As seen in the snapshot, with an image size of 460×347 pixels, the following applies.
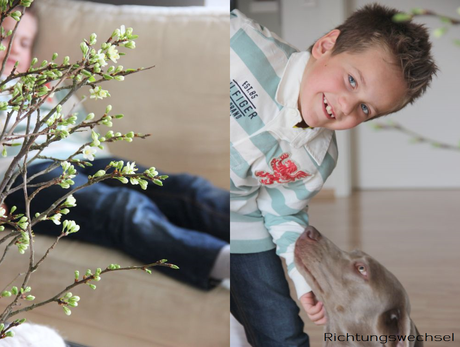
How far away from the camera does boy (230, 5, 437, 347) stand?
1011mm

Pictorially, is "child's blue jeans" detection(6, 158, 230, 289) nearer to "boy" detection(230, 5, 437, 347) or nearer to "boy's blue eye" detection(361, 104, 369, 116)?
"boy" detection(230, 5, 437, 347)

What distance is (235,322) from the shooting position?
4.28ft

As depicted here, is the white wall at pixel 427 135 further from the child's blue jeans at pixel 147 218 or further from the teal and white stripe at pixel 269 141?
the child's blue jeans at pixel 147 218

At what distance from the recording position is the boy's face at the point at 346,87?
101 cm

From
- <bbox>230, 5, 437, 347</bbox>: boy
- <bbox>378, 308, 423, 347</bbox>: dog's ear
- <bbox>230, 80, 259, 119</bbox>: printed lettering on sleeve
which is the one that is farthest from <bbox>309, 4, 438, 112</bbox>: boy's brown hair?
<bbox>378, 308, 423, 347</bbox>: dog's ear

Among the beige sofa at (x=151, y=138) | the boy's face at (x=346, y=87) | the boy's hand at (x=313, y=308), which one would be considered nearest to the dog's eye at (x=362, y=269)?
the boy's hand at (x=313, y=308)

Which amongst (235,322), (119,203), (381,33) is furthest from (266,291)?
(381,33)

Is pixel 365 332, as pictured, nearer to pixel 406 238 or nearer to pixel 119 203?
pixel 406 238

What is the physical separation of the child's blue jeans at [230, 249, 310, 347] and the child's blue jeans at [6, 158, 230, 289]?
6.2 inches

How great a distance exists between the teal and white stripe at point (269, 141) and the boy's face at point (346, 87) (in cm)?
2

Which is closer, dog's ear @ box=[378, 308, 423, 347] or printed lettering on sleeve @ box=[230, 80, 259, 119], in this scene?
dog's ear @ box=[378, 308, 423, 347]

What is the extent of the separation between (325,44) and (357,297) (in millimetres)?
492

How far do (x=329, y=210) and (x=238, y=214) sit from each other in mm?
220

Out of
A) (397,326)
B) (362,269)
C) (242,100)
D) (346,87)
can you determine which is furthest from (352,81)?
(397,326)
